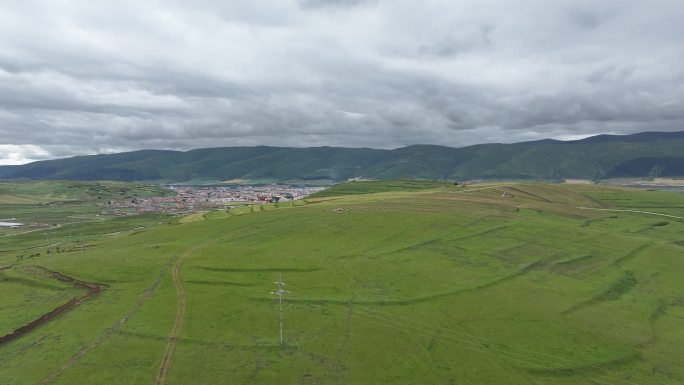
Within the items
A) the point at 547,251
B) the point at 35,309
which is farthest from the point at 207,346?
the point at 547,251

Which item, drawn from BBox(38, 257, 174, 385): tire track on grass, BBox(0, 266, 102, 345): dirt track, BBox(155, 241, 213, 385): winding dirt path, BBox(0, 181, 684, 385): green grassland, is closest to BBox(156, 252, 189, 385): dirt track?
BBox(155, 241, 213, 385): winding dirt path

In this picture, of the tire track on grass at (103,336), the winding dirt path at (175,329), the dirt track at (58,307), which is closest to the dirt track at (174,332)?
the winding dirt path at (175,329)

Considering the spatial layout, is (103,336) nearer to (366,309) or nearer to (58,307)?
(58,307)

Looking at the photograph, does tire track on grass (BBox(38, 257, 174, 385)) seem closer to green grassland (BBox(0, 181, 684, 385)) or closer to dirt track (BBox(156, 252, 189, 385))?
green grassland (BBox(0, 181, 684, 385))

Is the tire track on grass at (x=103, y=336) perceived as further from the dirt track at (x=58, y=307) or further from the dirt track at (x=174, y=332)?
the dirt track at (x=58, y=307)

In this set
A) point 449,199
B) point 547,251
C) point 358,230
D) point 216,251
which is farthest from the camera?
point 449,199

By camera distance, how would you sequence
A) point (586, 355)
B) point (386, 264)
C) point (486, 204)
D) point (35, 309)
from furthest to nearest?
1. point (486, 204)
2. point (386, 264)
3. point (35, 309)
4. point (586, 355)

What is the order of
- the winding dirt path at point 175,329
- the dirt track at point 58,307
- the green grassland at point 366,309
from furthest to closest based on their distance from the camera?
the dirt track at point 58,307, the green grassland at point 366,309, the winding dirt path at point 175,329

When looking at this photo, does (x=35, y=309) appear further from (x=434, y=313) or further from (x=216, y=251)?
(x=434, y=313)
